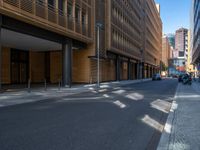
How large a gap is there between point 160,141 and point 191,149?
2.93ft

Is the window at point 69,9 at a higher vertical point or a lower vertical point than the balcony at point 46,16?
higher

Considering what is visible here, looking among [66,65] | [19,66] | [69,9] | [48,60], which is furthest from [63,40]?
[48,60]

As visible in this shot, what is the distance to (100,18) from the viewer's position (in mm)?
37625

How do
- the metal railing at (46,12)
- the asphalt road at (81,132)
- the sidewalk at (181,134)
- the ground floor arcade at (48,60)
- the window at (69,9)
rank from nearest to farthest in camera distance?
the sidewalk at (181,134) → the asphalt road at (81,132) → the metal railing at (46,12) → the ground floor arcade at (48,60) → the window at (69,9)

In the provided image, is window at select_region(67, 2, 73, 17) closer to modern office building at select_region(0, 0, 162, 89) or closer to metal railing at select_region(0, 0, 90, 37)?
modern office building at select_region(0, 0, 162, 89)

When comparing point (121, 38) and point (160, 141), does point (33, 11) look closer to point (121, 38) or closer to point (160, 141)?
point (160, 141)

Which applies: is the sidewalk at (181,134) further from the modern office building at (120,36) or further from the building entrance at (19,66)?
the modern office building at (120,36)

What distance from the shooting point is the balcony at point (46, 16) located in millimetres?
18259

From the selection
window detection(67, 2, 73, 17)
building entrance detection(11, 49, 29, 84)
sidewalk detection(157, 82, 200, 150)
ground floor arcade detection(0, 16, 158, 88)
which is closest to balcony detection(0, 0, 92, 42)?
window detection(67, 2, 73, 17)

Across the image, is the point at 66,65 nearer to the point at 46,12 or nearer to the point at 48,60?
the point at 46,12

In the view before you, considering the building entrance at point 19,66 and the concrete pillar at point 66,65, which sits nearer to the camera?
the concrete pillar at point 66,65

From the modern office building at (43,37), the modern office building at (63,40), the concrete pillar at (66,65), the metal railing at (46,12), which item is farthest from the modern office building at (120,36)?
the concrete pillar at (66,65)

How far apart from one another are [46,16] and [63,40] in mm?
5547

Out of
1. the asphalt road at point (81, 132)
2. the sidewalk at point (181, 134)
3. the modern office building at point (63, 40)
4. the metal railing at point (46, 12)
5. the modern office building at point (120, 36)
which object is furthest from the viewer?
the modern office building at point (120, 36)
